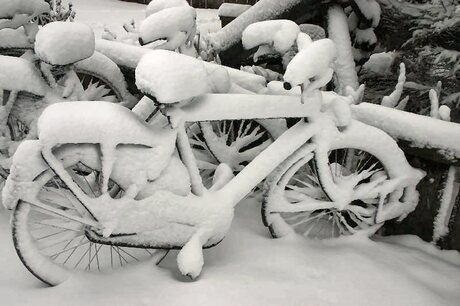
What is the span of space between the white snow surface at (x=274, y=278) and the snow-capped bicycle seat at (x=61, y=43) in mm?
1254

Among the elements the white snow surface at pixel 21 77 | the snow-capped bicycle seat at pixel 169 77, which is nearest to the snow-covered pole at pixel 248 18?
the white snow surface at pixel 21 77

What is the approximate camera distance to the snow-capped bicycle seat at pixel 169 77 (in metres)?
2.28

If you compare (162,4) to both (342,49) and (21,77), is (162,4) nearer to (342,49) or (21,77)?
(21,77)

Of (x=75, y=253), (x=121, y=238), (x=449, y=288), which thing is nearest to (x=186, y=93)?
(x=121, y=238)

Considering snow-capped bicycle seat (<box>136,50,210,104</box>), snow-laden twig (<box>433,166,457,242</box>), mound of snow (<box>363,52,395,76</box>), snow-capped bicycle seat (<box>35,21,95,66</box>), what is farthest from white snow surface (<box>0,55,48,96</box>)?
mound of snow (<box>363,52,395,76</box>)

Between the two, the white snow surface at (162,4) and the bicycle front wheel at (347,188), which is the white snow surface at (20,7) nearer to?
the white snow surface at (162,4)

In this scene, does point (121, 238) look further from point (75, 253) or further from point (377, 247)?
point (377, 247)

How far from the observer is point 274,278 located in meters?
2.73

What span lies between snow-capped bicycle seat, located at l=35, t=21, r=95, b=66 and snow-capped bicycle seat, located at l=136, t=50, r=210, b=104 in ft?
2.34

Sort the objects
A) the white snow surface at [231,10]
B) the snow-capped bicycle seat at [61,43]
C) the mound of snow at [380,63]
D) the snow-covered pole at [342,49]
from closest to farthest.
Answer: the snow-capped bicycle seat at [61,43] < the snow-covered pole at [342,49] < the mound of snow at [380,63] < the white snow surface at [231,10]

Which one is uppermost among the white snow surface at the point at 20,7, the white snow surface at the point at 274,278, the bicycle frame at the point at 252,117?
the bicycle frame at the point at 252,117

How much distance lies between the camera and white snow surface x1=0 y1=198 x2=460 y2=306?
248 cm

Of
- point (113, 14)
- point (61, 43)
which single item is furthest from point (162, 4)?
point (113, 14)

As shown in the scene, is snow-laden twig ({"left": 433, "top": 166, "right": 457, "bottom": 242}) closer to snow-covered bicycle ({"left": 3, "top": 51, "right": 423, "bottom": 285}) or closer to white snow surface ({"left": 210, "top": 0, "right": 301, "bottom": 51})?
snow-covered bicycle ({"left": 3, "top": 51, "right": 423, "bottom": 285})
